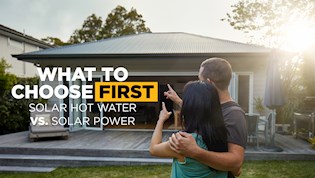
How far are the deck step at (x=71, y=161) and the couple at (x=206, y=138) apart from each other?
4800 millimetres

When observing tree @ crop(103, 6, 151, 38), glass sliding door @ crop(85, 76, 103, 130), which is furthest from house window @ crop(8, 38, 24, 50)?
tree @ crop(103, 6, 151, 38)

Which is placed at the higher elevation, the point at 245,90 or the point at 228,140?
the point at 228,140

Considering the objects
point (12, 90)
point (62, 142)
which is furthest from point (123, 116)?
point (62, 142)

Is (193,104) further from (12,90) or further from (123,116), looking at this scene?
(123,116)

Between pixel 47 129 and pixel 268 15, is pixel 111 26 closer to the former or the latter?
pixel 268 15

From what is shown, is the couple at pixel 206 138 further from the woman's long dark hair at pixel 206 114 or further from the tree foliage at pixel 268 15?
the tree foliage at pixel 268 15

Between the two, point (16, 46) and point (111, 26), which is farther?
point (111, 26)

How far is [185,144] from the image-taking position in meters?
1.15

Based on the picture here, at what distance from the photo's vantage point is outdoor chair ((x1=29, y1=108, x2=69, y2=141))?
7.25 metres

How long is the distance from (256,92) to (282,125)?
4.96 feet

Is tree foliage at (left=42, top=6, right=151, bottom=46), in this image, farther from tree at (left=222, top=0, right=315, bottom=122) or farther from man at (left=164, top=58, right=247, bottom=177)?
man at (left=164, top=58, right=247, bottom=177)

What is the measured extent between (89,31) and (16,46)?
13308mm

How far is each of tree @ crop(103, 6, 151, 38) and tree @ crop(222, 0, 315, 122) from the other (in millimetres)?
16449

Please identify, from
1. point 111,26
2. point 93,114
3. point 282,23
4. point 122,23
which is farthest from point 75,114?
point 122,23
